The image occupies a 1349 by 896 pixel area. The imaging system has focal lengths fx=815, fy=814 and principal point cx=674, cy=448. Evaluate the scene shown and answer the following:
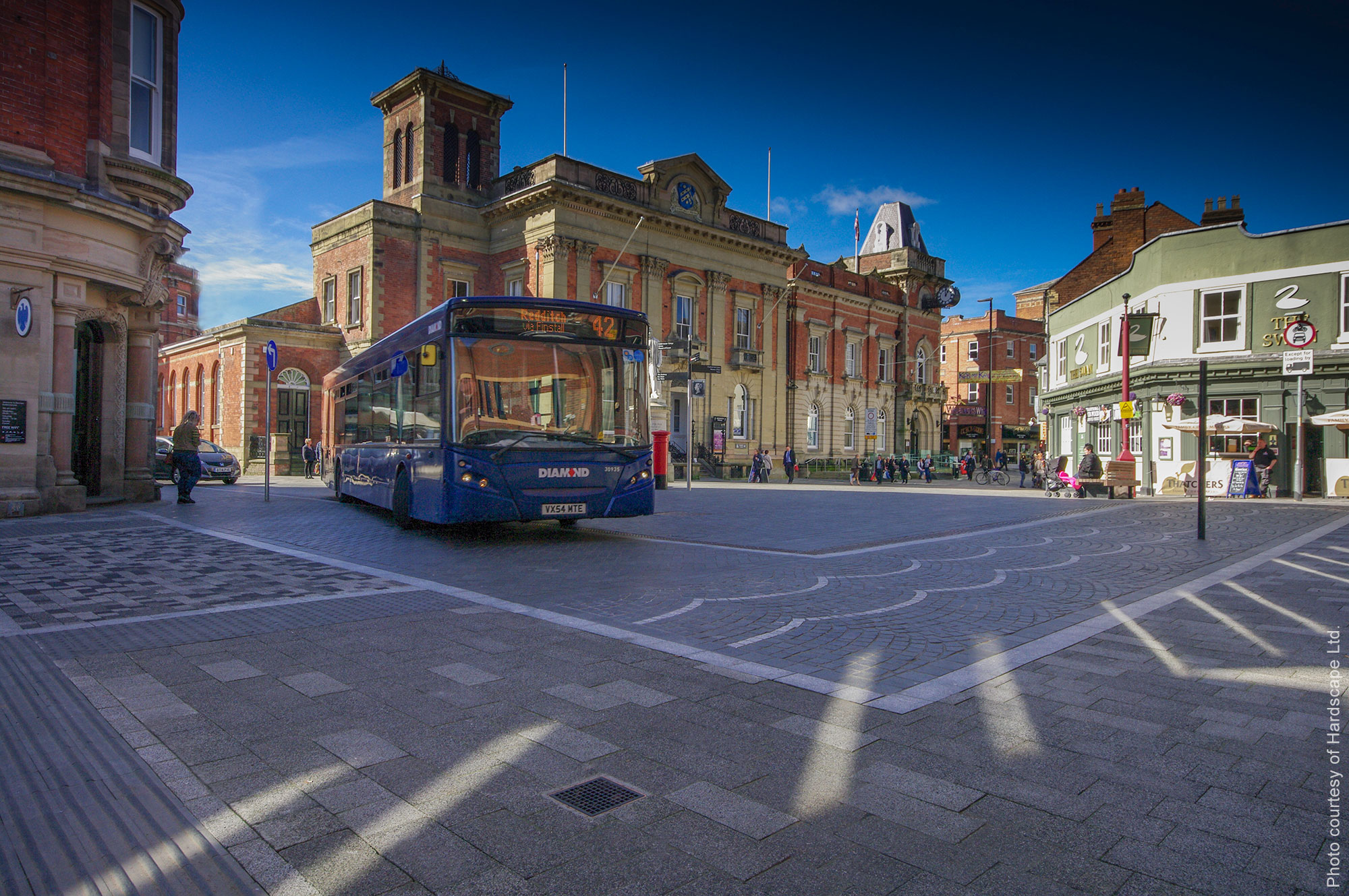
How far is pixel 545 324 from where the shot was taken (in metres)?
11.0

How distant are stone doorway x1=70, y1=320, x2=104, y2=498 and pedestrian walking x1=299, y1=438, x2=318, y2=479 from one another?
17093 millimetres

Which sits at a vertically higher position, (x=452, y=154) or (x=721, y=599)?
(x=452, y=154)

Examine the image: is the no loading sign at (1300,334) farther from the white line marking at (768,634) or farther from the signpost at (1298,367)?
the white line marking at (768,634)

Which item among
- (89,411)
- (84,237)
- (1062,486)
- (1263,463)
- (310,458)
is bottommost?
(1062,486)

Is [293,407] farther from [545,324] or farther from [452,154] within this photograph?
[545,324]

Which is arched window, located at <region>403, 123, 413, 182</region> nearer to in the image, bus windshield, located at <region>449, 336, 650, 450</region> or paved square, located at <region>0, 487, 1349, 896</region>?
bus windshield, located at <region>449, 336, 650, 450</region>

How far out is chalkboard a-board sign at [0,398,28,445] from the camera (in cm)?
1256

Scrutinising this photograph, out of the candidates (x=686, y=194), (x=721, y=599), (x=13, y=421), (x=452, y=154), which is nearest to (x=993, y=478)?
(x=686, y=194)

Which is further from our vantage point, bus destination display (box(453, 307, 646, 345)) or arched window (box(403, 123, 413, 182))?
arched window (box(403, 123, 413, 182))

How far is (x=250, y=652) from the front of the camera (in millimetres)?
5102

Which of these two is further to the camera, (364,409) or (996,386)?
(996,386)

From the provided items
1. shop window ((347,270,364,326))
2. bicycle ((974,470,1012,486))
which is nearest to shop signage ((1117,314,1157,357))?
bicycle ((974,470,1012,486))

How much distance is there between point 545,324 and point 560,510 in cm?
254

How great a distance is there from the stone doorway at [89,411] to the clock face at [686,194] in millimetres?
29134
